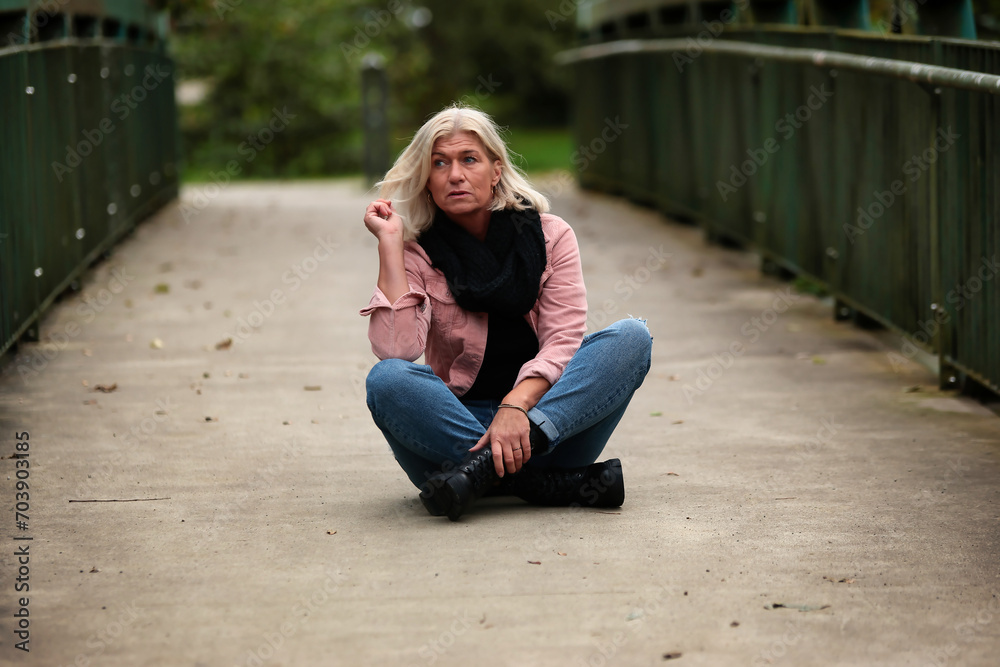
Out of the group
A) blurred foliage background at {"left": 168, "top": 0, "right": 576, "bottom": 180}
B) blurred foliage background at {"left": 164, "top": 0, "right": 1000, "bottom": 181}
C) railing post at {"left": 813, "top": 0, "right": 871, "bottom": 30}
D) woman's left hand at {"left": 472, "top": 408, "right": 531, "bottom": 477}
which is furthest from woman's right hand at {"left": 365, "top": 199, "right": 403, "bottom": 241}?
blurred foliage background at {"left": 164, "top": 0, "right": 1000, "bottom": 181}

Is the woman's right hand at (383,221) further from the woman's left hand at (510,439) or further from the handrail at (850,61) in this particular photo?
the handrail at (850,61)

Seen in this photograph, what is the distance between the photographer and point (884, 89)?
7.07m

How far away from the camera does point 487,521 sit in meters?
4.52

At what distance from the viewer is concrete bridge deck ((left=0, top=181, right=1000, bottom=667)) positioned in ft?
11.6

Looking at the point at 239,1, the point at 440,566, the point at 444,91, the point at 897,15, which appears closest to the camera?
the point at 440,566

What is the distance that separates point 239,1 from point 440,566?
23.5m

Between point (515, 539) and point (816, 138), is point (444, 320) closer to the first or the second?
point (515, 539)

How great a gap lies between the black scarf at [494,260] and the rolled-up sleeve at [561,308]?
6cm

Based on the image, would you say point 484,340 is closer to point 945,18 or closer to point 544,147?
point 945,18

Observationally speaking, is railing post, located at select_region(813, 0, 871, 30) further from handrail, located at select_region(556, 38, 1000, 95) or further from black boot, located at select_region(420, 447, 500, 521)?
black boot, located at select_region(420, 447, 500, 521)

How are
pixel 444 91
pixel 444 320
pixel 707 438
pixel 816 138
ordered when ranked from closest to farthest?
1. pixel 444 320
2. pixel 707 438
3. pixel 816 138
4. pixel 444 91

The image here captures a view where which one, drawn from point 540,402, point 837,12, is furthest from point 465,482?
point 837,12

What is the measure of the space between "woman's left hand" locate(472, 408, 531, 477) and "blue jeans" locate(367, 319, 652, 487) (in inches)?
2.4

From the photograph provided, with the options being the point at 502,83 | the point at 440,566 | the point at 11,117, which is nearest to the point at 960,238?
the point at 440,566
